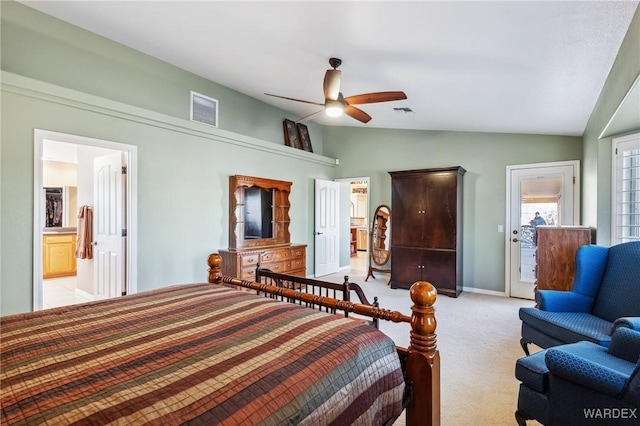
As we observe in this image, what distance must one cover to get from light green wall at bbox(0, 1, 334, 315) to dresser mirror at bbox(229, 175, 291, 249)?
0.53 feet

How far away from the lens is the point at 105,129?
11.5ft

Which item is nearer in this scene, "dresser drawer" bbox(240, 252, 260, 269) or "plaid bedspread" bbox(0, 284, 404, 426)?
"plaid bedspread" bbox(0, 284, 404, 426)

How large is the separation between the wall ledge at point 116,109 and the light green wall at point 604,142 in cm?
429

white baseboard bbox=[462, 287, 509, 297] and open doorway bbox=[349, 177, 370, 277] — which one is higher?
open doorway bbox=[349, 177, 370, 277]

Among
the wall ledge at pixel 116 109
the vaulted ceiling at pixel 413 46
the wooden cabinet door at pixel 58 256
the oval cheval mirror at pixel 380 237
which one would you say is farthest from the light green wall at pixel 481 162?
the wooden cabinet door at pixel 58 256

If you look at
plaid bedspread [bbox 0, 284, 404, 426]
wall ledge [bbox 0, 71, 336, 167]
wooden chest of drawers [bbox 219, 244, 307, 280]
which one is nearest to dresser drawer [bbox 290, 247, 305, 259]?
wooden chest of drawers [bbox 219, 244, 307, 280]

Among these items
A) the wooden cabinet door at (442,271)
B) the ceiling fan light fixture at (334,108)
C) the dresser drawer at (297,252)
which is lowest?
the wooden cabinet door at (442,271)

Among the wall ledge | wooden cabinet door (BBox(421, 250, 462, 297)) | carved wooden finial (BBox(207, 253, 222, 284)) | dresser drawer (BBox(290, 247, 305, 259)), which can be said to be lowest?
wooden cabinet door (BBox(421, 250, 462, 297))

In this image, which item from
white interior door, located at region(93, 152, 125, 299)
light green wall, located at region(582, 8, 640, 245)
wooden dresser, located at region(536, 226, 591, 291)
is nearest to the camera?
light green wall, located at region(582, 8, 640, 245)

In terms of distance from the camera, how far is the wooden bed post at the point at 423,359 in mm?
1439

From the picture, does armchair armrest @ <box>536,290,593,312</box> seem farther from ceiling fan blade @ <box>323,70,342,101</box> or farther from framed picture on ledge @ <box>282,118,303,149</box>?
framed picture on ledge @ <box>282,118,303,149</box>

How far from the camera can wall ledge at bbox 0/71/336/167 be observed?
114 inches

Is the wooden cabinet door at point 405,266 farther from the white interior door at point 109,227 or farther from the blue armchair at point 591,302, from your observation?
the white interior door at point 109,227

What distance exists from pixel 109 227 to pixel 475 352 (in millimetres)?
4325
